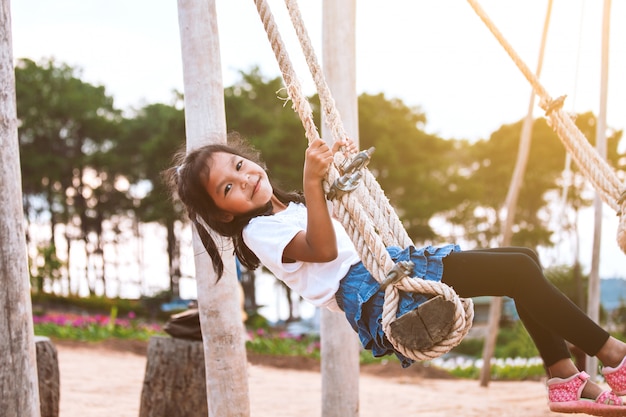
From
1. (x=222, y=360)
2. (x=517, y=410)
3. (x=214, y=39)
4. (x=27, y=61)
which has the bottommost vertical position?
(x=517, y=410)

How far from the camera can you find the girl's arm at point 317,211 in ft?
7.12

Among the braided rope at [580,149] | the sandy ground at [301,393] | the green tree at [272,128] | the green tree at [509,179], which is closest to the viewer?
the braided rope at [580,149]

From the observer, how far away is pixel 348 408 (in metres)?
3.88

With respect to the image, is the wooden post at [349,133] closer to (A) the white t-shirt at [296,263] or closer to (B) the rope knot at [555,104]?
(B) the rope knot at [555,104]

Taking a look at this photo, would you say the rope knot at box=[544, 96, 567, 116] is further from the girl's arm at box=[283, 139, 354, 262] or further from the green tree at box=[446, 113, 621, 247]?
the green tree at box=[446, 113, 621, 247]

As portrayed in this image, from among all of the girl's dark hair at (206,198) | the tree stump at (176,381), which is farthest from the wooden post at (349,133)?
the girl's dark hair at (206,198)

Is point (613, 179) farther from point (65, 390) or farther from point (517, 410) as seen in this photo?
point (65, 390)

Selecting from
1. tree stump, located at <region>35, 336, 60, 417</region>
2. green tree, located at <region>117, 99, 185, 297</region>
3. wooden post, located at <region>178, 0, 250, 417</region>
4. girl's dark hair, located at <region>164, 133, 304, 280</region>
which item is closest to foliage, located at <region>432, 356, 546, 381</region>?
tree stump, located at <region>35, 336, 60, 417</region>

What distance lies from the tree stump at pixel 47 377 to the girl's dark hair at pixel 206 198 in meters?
1.86

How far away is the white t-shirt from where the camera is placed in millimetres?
2330

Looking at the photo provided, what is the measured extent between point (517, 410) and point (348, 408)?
2327 mm

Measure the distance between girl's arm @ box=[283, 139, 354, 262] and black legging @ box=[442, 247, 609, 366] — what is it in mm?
380

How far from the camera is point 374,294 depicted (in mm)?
2248

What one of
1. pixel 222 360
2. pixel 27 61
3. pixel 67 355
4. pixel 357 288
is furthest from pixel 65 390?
pixel 27 61
